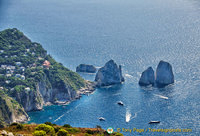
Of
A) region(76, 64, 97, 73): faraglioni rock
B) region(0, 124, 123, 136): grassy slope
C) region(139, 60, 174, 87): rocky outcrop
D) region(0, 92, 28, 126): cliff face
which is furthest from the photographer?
region(76, 64, 97, 73): faraglioni rock

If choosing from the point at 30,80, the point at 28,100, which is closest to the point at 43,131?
the point at 28,100

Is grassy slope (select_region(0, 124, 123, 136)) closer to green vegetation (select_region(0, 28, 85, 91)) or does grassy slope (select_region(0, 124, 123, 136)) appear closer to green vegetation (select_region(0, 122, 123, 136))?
green vegetation (select_region(0, 122, 123, 136))

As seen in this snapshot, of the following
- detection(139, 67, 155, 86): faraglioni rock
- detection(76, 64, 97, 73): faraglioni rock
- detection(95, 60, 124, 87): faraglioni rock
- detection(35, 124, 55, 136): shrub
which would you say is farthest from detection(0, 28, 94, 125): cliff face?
detection(35, 124, 55, 136): shrub

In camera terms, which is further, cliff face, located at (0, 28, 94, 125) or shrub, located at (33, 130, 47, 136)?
cliff face, located at (0, 28, 94, 125)

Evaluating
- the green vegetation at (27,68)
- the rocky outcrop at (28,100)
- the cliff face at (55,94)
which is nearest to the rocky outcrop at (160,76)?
the green vegetation at (27,68)

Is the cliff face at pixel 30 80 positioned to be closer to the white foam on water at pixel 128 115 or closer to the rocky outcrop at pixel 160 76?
the rocky outcrop at pixel 160 76

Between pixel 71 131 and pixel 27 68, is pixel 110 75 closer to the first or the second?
pixel 27 68
